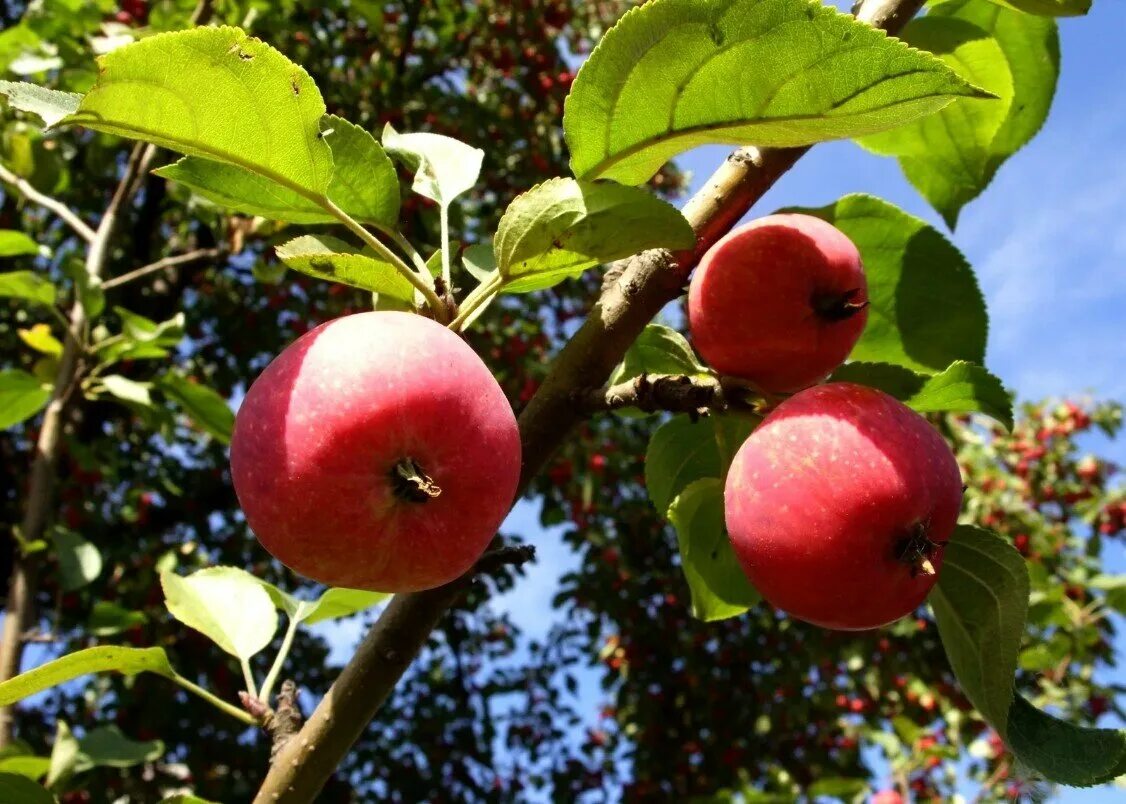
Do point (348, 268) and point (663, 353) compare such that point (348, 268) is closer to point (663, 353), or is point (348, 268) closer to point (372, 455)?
point (372, 455)

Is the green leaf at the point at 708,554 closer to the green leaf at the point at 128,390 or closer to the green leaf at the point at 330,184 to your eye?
the green leaf at the point at 330,184

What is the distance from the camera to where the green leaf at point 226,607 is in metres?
1.25

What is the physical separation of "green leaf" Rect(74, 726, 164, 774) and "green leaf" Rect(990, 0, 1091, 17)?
2.31 m

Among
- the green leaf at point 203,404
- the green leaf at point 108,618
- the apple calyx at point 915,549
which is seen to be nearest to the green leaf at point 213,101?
the apple calyx at point 915,549

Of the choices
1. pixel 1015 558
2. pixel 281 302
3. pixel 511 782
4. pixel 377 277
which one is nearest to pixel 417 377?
pixel 377 277

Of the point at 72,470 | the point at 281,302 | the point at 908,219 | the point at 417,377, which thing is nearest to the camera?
the point at 417,377

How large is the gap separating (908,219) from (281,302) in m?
3.97

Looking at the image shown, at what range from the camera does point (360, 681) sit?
2.96ft

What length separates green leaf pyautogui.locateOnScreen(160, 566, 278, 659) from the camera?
1.25 meters

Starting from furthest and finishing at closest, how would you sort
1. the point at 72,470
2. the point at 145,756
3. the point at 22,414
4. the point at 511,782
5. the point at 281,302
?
the point at 511,782, the point at 281,302, the point at 72,470, the point at 22,414, the point at 145,756

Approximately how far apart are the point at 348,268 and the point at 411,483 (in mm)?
216

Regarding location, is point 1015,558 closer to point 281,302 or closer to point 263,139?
point 263,139

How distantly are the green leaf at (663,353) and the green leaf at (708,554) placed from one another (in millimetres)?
136

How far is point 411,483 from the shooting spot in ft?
2.36
